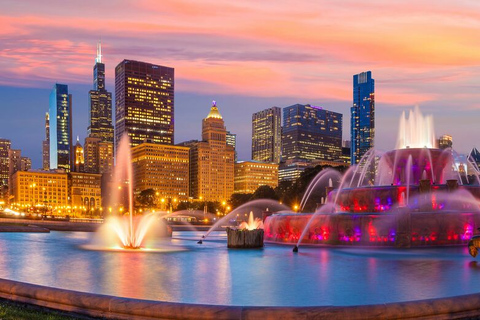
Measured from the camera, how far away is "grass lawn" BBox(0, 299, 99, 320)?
34.7 feet

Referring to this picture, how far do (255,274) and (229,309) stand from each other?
8826 mm

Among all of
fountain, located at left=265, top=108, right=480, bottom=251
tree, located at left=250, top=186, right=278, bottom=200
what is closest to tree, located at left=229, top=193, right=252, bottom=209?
tree, located at left=250, top=186, right=278, bottom=200

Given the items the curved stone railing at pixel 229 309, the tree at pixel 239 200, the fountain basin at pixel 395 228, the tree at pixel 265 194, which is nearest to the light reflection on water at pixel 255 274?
the curved stone railing at pixel 229 309

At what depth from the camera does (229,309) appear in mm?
9898

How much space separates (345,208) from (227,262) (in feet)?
62.9

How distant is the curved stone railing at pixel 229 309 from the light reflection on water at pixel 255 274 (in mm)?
2553

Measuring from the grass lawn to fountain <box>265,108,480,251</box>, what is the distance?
725 inches

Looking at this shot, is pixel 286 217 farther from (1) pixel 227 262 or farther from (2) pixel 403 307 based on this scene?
(2) pixel 403 307

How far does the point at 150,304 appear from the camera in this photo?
1047 centimetres

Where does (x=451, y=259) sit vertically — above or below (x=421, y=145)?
below

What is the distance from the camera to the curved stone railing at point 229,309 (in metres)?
9.75

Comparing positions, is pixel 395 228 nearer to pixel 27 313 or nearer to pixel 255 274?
pixel 255 274

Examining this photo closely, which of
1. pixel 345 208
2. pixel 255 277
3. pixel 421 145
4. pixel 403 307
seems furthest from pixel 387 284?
pixel 421 145

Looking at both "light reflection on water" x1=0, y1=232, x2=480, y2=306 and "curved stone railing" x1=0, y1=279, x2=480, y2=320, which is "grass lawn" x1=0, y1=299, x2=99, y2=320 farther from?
"light reflection on water" x1=0, y1=232, x2=480, y2=306
